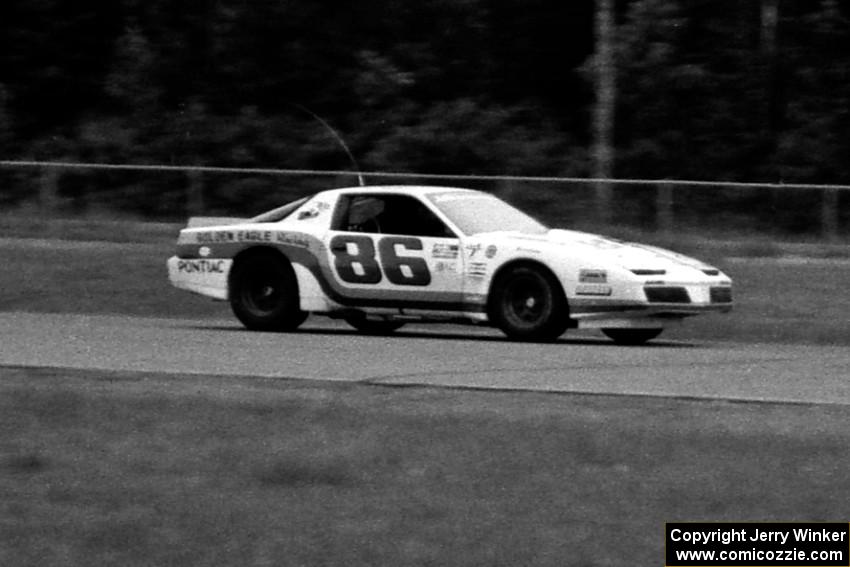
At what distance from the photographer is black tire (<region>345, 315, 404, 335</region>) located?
17266mm

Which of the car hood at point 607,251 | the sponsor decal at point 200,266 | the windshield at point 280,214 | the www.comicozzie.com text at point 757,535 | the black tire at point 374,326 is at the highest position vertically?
the windshield at point 280,214

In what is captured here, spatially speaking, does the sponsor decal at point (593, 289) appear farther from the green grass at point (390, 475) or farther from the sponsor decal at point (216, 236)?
the green grass at point (390, 475)

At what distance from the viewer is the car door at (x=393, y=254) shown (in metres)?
16.1

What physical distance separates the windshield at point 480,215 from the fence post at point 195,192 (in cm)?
1025

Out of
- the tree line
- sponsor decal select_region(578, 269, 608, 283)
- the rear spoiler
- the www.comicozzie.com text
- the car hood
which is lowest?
the www.comicozzie.com text

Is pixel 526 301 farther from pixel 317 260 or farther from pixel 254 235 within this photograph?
pixel 254 235

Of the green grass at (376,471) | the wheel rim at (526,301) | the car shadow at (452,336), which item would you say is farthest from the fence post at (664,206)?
the green grass at (376,471)

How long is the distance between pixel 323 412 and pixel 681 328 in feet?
28.8

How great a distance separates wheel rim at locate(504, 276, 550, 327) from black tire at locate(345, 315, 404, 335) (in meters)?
1.67

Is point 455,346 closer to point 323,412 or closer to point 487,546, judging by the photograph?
point 323,412

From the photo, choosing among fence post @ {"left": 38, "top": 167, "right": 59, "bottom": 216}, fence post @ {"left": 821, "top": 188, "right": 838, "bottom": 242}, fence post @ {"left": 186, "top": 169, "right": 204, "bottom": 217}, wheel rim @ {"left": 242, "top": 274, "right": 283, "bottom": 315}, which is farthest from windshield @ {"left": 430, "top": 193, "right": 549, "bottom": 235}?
fence post @ {"left": 38, "top": 167, "right": 59, "bottom": 216}

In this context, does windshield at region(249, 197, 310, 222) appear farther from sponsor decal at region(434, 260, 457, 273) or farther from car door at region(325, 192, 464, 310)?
sponsor decal at region(434, 260, 457, 273)

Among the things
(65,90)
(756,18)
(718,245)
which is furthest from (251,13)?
(718,245)

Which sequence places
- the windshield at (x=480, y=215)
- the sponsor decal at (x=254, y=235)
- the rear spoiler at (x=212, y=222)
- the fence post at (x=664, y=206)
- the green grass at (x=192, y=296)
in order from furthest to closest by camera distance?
the fence post at (x=664, y=206) < the green grass at (x=192, y=296) < the rear spoiler at (x=212, y=222) < the sponsor decal at (x=254, y=235) < the windshield at (x=480, y=215)
